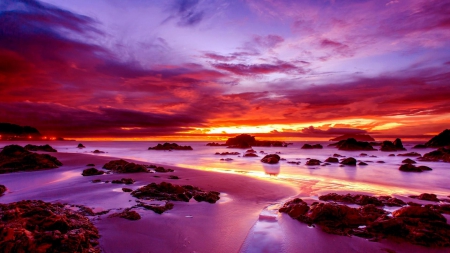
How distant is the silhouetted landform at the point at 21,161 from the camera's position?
14.1m

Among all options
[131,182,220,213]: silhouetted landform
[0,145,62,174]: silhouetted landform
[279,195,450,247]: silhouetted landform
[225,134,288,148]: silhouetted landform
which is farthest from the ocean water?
[225,134,288,148]: silhouetted landform

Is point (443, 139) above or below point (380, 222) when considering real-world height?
above

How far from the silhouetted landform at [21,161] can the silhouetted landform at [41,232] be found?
1201 cm

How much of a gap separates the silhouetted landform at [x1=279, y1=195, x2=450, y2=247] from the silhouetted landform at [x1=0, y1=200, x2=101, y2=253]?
16.4 ft

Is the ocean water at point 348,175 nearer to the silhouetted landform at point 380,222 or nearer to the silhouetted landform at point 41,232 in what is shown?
the silhouetted landform at point 380,222

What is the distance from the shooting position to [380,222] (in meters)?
5.35

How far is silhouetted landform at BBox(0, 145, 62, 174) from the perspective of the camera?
46.3 ft

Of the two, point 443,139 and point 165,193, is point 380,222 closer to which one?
point 165,193

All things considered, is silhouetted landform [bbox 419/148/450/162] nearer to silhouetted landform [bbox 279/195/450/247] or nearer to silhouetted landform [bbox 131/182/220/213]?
silhouetted landform [bbox 279/195/450/247]

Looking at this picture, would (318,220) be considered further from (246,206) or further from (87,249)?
(87,249)

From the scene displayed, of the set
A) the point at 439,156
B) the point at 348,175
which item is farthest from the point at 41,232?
the point at 439,156

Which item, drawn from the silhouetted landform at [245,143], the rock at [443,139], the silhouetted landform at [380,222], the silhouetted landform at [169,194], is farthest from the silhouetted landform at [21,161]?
the rock at [443,139]

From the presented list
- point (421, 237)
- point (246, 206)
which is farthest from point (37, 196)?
point (421, 237)

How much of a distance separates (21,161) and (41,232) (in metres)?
15.4
